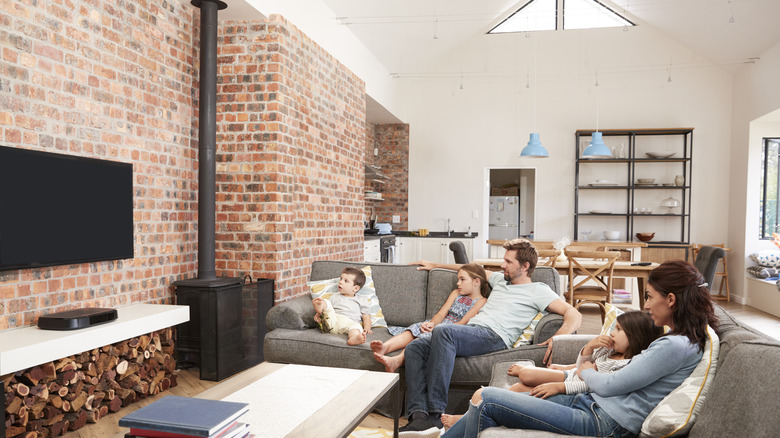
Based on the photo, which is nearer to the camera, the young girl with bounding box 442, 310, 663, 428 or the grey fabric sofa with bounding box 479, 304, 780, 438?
the grey fabric sofa with bounding box 479, 304, 780, 438

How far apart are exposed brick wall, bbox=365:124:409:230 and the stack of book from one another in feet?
25.8

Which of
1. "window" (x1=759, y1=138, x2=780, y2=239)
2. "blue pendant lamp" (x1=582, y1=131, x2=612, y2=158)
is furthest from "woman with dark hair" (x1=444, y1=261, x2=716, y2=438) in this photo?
"window" (x1=759, y1=138, x2=780, y2=239)

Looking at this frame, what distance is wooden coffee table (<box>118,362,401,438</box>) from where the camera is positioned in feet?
6.32

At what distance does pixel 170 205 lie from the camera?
4.03m

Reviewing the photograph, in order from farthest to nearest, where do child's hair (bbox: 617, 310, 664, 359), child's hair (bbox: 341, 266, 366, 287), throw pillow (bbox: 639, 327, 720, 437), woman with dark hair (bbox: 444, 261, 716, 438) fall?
child's hair (bbox: 341, 266, 366, 287), child's hair (bbox: 617, 310, 664, 359), woman with dark hair (bbox: 444, 261, 716, 438), throw pillow (bbox: 639, 327, 720, 437)

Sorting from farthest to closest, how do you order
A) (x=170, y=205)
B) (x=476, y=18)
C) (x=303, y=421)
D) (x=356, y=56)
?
1. (x=476, y=18)
2. (x=356, y=56)
3. (x=170, y=205)
4. (x=303, y=421)

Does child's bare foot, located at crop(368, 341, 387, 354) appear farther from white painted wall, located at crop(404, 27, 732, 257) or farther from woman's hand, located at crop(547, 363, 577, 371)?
white painted wall, located at crop(404, 27, 732, 257)

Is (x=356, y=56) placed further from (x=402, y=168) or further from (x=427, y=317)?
(x=427, y=317)

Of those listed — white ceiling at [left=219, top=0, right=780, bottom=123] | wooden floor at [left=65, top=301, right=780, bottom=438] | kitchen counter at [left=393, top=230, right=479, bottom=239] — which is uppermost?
white ceiling at [left=219, top=0, right=780, bottom=123]

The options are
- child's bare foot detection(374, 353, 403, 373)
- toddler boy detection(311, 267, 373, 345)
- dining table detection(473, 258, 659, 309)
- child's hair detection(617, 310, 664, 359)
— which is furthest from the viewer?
dining table detection(473, 258, 659, 309)

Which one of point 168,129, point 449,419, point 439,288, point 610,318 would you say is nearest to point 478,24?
point 168,129

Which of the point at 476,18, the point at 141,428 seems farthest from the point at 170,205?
the point at 476,18

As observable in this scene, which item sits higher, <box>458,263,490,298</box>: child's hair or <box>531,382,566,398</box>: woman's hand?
<box>458,263,490,298</box>: child's hair

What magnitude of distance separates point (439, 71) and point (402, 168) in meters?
1.77
